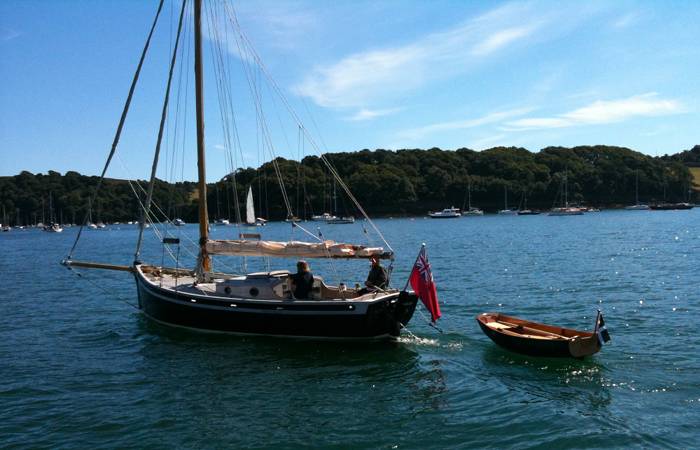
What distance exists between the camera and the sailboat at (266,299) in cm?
2112

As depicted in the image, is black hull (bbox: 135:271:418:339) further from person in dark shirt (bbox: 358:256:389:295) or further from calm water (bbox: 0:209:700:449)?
person in dark shirt (bbox: 358:256:389:295)

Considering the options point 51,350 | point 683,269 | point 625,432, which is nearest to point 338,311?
point 625,432

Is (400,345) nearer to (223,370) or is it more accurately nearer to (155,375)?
(223,370)

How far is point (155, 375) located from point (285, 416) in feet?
20.0

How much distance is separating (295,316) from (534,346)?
8178 millimetres

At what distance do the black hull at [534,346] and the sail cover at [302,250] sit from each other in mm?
4997

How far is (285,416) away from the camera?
1550cm

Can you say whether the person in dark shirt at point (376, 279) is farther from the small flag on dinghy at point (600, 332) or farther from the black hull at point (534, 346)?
the small flag on dinghy at point (600, 332)

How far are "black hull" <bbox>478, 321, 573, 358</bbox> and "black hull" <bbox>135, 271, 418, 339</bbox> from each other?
3242 mm

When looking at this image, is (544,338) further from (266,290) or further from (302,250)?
(266,290)

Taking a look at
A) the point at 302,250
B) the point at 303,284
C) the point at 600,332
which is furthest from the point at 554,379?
the point at 302,250

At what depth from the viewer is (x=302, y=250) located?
2267 centimetres

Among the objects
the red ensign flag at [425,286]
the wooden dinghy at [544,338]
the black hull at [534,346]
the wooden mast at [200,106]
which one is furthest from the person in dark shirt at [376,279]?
the wooden mast at [200,106]

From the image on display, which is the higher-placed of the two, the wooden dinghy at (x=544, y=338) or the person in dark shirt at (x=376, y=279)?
the person in dark shirt at (x=376, y=279)
